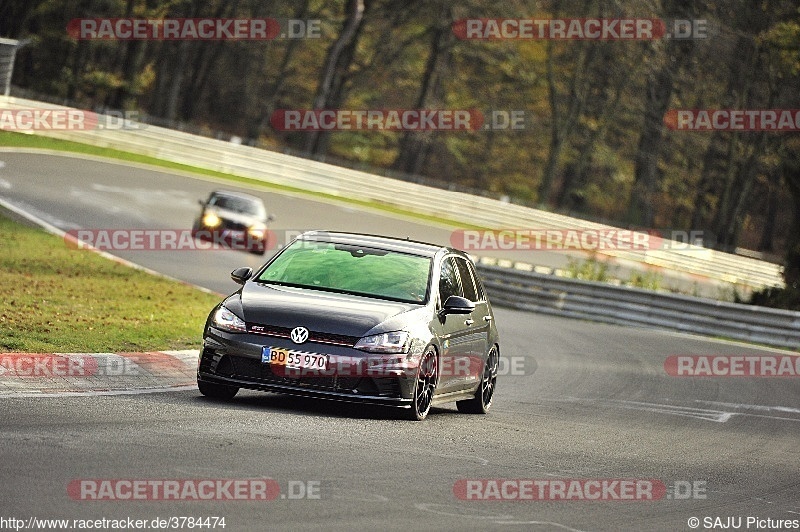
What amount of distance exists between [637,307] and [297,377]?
754 inches

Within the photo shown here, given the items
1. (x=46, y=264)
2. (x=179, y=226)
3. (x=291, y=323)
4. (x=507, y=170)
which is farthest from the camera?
(x=507, y=170)

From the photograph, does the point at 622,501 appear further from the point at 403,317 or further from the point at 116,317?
the point at 116,317

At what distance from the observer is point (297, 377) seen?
11172 millimetres

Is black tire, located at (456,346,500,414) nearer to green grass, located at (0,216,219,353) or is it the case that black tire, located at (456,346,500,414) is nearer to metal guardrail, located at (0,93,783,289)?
green grass, located at (0,216,219,353)

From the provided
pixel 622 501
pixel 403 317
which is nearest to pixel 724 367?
pixel 403 317

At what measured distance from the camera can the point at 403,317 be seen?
11.6 metres

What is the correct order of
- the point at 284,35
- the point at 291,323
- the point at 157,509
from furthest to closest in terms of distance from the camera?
the point at 284,35
the point at 291,323
the point at 157,509

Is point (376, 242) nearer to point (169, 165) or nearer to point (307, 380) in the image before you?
point (307, 380)

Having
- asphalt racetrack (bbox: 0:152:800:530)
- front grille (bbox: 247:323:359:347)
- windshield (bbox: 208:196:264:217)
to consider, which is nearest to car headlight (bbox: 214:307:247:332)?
front grille (bbox: 247:323:359:347)

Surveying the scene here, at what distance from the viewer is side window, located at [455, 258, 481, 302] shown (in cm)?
1345

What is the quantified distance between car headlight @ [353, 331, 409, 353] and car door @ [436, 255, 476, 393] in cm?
78

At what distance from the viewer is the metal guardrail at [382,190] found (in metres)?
44.5

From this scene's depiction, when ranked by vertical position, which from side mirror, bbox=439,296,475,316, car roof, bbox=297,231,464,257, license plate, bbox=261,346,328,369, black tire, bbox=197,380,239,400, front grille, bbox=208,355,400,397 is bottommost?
black tire, bbox=197,380,239,400

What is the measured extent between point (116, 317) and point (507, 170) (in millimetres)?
67549
